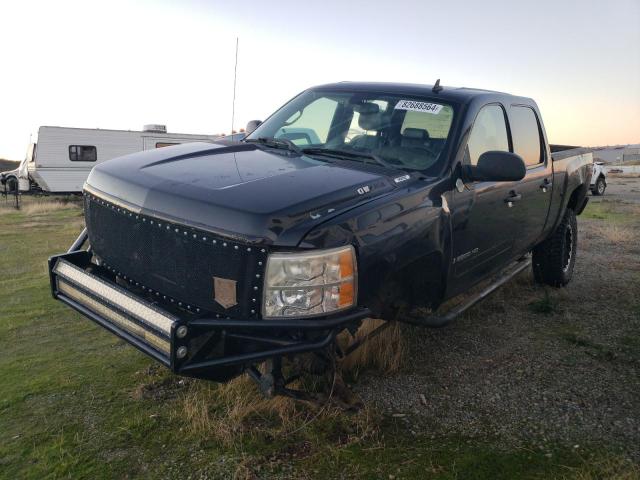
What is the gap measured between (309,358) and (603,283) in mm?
4846

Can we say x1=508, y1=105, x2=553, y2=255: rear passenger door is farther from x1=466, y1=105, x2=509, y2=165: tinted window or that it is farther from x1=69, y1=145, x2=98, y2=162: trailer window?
x1=69, y1=145, x2=98, y2=162: trailer window

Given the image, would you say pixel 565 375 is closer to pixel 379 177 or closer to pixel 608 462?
pixel 608 462

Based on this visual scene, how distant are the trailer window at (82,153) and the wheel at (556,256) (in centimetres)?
1821

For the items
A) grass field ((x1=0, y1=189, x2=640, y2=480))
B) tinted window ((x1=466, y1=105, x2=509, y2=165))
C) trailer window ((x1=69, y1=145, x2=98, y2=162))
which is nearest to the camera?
grass field ((x1=0, y1=189, x2=640, y2=480))

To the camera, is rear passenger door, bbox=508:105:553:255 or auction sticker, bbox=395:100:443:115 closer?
auction sticker, bbox=395:100:443:115

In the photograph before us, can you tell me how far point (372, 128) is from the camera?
388 cm

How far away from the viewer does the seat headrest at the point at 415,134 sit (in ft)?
12.2

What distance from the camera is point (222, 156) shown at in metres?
3.46

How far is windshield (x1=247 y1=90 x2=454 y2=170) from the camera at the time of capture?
3.63 m

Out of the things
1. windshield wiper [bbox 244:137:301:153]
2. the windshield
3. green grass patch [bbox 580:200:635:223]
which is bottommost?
green grass patch [bbox 580:200:635:223]

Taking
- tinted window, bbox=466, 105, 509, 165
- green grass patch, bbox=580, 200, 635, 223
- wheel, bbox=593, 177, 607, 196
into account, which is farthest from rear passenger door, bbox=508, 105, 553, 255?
wheel, bbox=593, 177, 607, 196

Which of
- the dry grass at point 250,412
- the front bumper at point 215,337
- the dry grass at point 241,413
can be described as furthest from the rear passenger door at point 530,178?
the front bumper at point 215,337

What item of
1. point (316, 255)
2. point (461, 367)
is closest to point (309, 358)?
point (316, 255)

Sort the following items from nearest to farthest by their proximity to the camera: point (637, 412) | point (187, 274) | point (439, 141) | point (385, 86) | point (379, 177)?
1. point (187, 274)
2. point (379, 177)
3. point (637, 412)
4. point (439, 141)
5. point (385, 86)
